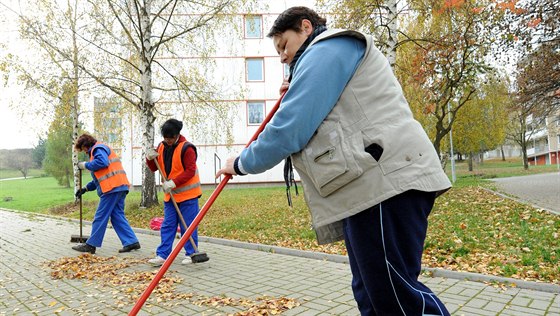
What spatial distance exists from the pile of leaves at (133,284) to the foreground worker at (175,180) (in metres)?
0.60

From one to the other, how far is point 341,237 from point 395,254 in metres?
0.43

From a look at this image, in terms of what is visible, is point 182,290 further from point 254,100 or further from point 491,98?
point 491,98

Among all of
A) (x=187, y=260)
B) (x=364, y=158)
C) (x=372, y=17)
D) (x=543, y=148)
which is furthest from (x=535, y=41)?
(x=543, y=148)

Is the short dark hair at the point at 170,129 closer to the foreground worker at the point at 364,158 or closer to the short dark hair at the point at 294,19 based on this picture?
the short dark hair at the point at 294,19

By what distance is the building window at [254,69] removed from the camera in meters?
26.4

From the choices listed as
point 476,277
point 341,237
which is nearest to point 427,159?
point 341,237

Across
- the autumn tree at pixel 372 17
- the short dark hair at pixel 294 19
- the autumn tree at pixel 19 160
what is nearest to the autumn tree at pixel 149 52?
the autumn tree at pixel 372 17

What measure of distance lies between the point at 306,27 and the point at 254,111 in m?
24.2

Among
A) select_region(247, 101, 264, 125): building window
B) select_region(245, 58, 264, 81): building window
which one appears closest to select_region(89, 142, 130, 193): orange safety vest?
select_region(247, 101, 264, 125): building window

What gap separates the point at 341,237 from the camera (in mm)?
→ 2127

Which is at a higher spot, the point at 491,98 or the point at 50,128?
the point at 491,98

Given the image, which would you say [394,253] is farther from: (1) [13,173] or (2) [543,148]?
(1) [13,173]

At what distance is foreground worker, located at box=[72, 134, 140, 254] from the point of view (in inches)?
267

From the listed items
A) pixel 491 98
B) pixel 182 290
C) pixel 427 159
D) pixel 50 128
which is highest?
pixel 491 98
